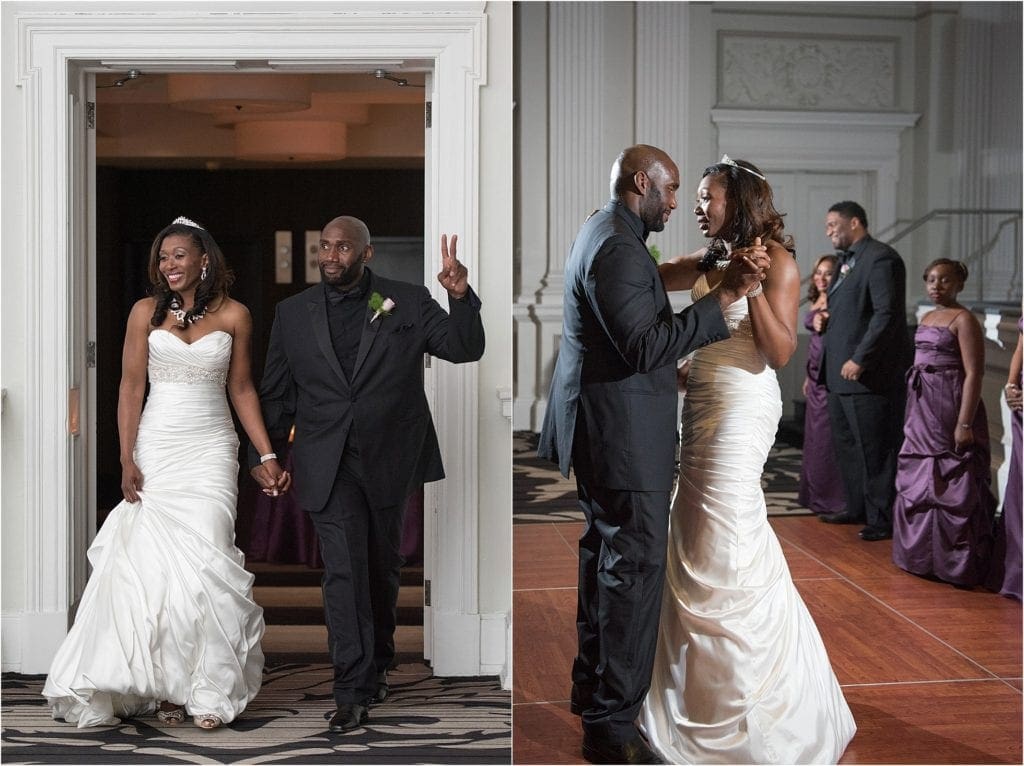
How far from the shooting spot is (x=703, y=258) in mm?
2822

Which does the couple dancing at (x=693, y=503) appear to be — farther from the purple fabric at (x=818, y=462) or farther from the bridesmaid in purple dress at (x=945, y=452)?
the bridesmaid in purple dress at (x=945, y=452)

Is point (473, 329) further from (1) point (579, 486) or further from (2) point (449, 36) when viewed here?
(2) point (449, 36)

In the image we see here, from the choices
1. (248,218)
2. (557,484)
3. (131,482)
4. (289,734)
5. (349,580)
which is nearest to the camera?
(557,484)

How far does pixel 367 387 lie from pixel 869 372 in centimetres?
145

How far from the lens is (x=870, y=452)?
Answer: 340 centimetres

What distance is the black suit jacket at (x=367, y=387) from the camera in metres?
3.30

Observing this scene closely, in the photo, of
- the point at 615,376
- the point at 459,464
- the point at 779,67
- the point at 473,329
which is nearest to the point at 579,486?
the point at 615,376

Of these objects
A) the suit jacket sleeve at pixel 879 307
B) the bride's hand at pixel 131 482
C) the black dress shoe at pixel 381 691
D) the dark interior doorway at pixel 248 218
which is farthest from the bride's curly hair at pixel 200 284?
the dark interior doorway at pixel 248 218

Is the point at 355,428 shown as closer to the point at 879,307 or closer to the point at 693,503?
the point at 693,503

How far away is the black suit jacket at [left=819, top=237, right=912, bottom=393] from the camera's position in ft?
9.77

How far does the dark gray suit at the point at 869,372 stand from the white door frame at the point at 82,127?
1111 millimetres

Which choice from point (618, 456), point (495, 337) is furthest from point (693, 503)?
point (495, 337)

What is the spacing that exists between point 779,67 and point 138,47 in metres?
1.84

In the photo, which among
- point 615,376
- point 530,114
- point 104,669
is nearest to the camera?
point 615,376
